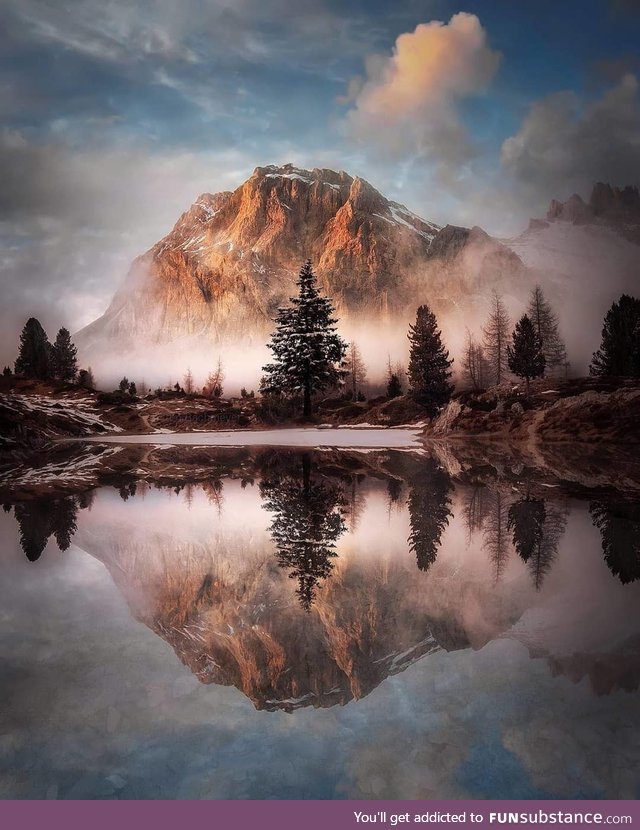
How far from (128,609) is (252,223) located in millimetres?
172926

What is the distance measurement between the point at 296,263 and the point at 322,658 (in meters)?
162

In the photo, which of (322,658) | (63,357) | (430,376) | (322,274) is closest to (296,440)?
(430,376)

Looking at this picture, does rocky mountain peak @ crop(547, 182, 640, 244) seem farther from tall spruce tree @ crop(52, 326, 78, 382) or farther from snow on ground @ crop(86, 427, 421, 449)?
snow on ground @ crop(86, 427, 421, 449)

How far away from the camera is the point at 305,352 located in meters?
35.7

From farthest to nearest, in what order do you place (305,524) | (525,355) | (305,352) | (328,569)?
(305,352)
(525,355)
(305,524)
(328,569)

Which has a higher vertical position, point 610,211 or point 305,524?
point 610,211

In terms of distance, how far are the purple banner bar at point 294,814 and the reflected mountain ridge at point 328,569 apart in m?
0.48

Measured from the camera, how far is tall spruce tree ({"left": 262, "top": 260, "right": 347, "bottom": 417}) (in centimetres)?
3578

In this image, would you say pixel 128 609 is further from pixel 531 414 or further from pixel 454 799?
pixel 531 414

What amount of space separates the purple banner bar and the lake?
0.03 m

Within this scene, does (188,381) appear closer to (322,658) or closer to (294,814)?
(322,658)

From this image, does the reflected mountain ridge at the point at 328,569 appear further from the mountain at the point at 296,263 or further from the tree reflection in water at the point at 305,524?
the mountain at the point at 296,263

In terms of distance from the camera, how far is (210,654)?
2.65 metres

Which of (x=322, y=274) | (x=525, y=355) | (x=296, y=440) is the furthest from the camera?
(x=322, y=274)
